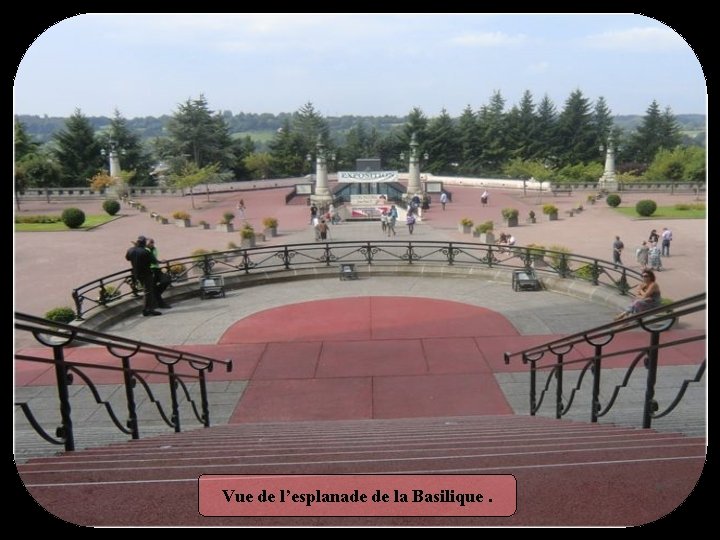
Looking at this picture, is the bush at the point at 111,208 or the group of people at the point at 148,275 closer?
the group of people at the point at 148,275

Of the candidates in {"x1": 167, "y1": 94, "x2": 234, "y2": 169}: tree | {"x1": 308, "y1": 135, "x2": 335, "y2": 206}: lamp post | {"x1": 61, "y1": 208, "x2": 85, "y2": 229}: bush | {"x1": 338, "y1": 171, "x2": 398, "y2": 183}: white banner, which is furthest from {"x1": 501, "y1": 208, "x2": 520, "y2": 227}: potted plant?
{"x1": 167, "y1": 94, "x2": 234, "y2": 169}: tree

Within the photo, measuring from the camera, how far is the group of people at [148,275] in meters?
11.6

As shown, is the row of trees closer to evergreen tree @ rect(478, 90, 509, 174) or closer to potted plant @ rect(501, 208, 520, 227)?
evergreen tree @ rect(478, 90, 509, 174)

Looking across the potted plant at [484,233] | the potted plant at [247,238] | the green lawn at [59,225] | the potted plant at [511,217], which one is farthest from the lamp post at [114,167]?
the potted plant at [484,233]

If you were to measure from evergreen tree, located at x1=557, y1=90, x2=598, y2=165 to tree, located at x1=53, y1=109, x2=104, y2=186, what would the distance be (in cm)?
4050

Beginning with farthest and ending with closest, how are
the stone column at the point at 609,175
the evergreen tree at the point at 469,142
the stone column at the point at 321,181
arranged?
1. the evergreen tree at the point at 469,142
2. the stone column at the point at 609,175
3. the stone column at the point at 321,181

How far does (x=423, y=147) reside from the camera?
57969 millimetres

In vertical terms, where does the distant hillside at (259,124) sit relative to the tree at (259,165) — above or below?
above

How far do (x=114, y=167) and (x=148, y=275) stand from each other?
33.6 metres

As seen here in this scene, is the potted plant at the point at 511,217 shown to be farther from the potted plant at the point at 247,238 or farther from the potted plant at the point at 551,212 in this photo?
the potted plant at the point at 247,238

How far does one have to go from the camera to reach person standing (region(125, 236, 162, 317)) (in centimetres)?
1158

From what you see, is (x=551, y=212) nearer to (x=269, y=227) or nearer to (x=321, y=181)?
(x=269, y=227)

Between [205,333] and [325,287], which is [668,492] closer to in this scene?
[205,333]

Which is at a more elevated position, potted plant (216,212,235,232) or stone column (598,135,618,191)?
stone column (598,135,618,191)
